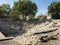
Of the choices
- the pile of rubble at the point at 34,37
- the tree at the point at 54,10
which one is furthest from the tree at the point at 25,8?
the pile of rubble at the point at 34,37

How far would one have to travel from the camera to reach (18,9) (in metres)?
35.4

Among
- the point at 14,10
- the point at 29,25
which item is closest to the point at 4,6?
the point at 14,10

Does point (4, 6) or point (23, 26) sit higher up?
point (4, 6)

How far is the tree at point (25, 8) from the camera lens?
3541 cm

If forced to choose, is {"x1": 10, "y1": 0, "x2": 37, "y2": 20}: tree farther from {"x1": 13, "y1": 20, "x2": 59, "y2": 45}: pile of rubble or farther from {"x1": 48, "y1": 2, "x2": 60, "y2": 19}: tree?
{"x1": 13, "y1": 20, "x2": 59, "y2": 45}: pile of rubble

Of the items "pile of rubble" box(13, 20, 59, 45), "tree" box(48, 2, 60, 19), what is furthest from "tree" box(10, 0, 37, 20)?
"pile of rubble" box(13, 20, 59, 45)

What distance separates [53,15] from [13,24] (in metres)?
9.90

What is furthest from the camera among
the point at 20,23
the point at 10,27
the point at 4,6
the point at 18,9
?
the point at 4,6

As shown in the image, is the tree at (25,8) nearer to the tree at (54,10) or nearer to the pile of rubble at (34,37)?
the tree at (54,10)

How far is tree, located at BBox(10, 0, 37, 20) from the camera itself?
116ft

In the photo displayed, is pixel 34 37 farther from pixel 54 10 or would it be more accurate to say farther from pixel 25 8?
pixel 54 10

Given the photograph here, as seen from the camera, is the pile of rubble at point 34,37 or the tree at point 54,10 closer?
the pile of rubble at point 34,37

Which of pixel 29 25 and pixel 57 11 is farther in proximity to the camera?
pixel 57 11

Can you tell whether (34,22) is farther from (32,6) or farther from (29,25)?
(32,6)
